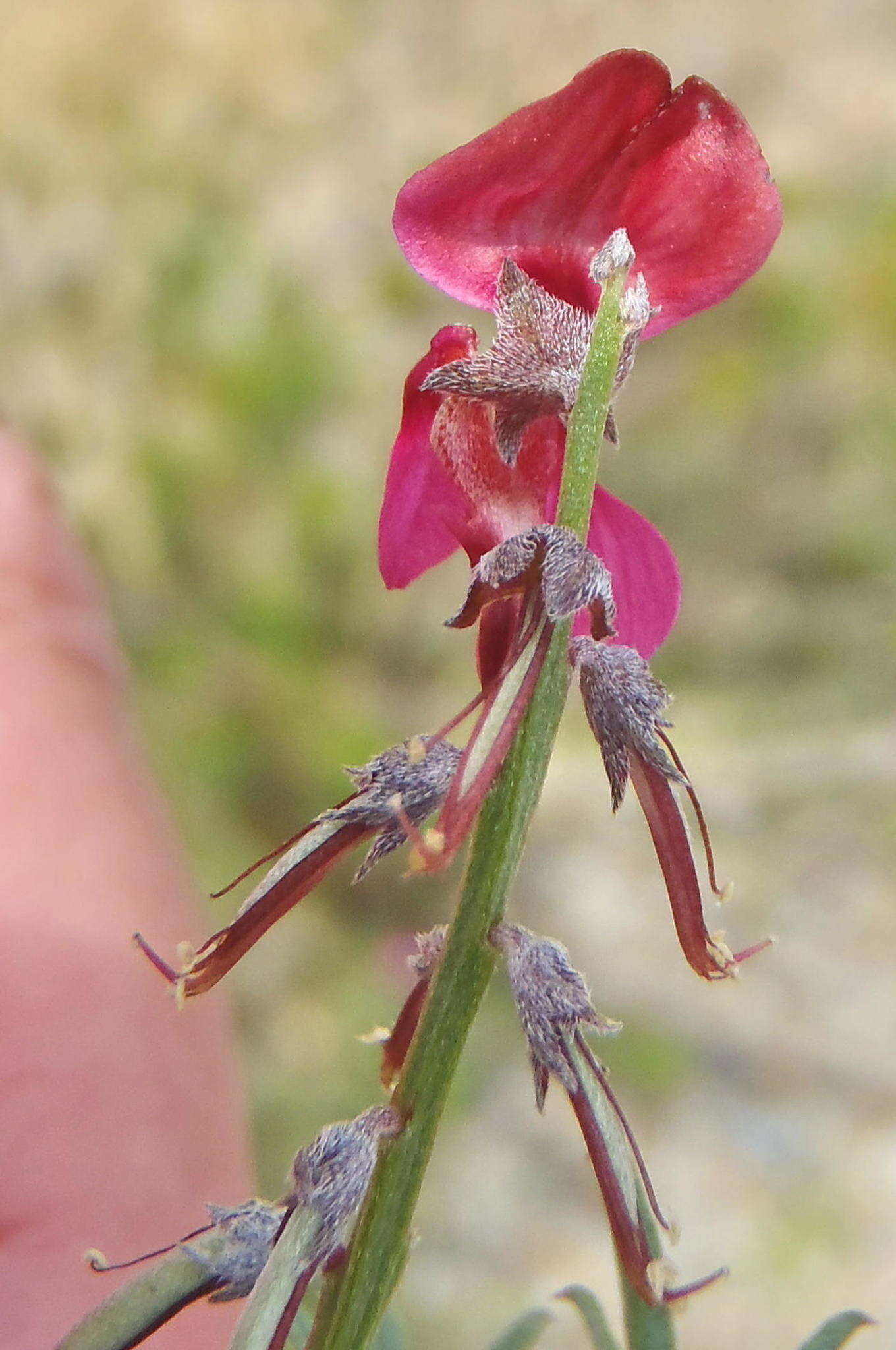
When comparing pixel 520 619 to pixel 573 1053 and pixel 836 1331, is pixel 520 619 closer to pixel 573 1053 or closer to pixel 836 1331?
pixel 573 1053

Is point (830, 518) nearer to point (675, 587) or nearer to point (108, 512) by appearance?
point (108, 512)

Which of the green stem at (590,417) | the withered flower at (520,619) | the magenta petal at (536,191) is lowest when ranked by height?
the withered flower at (520,619)

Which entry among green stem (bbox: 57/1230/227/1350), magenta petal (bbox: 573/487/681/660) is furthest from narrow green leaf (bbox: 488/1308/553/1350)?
magenta petal (bbox: 573/487/681/660)

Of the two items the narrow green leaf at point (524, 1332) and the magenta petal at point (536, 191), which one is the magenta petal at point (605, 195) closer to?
the magenta petal at point (536, 191)

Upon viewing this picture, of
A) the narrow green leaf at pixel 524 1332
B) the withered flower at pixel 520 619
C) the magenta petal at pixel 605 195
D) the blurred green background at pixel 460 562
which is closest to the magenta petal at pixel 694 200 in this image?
the magenta petal at pixel 605 195

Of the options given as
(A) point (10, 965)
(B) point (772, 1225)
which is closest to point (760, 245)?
(A) point (10, 965)

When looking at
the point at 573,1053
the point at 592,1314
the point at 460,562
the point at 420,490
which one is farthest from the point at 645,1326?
the point at 460,562
